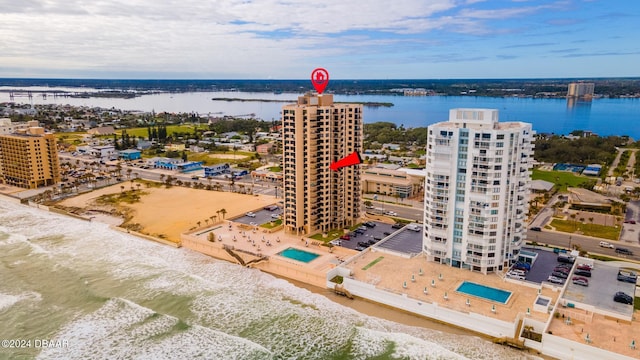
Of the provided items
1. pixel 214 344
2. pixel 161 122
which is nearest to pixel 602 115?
pixel 161 122

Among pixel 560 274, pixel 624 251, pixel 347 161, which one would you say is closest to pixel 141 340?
pixel 347 161

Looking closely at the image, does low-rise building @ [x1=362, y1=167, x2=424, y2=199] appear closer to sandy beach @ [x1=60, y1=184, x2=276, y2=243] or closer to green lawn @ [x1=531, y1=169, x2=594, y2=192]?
sandy beach @ [x1=60, y1=184, x2=276, y2=243]

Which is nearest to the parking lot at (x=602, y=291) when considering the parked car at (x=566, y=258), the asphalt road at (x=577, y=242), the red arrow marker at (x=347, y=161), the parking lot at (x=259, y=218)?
the parked car at (x=566, y=258)

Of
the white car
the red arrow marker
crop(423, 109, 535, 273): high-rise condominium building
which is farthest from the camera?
the red arrow marker

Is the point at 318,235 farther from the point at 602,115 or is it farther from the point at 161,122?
the point at 602,115

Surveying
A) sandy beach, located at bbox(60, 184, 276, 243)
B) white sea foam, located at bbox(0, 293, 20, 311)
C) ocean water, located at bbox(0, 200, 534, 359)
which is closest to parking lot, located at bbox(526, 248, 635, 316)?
ocean water, located at bbox(0, 200, 534, 359)

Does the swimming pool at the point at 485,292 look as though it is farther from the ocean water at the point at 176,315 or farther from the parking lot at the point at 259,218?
the parking lot at the point at 259,218

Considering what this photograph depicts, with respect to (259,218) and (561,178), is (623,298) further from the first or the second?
(561,178)
